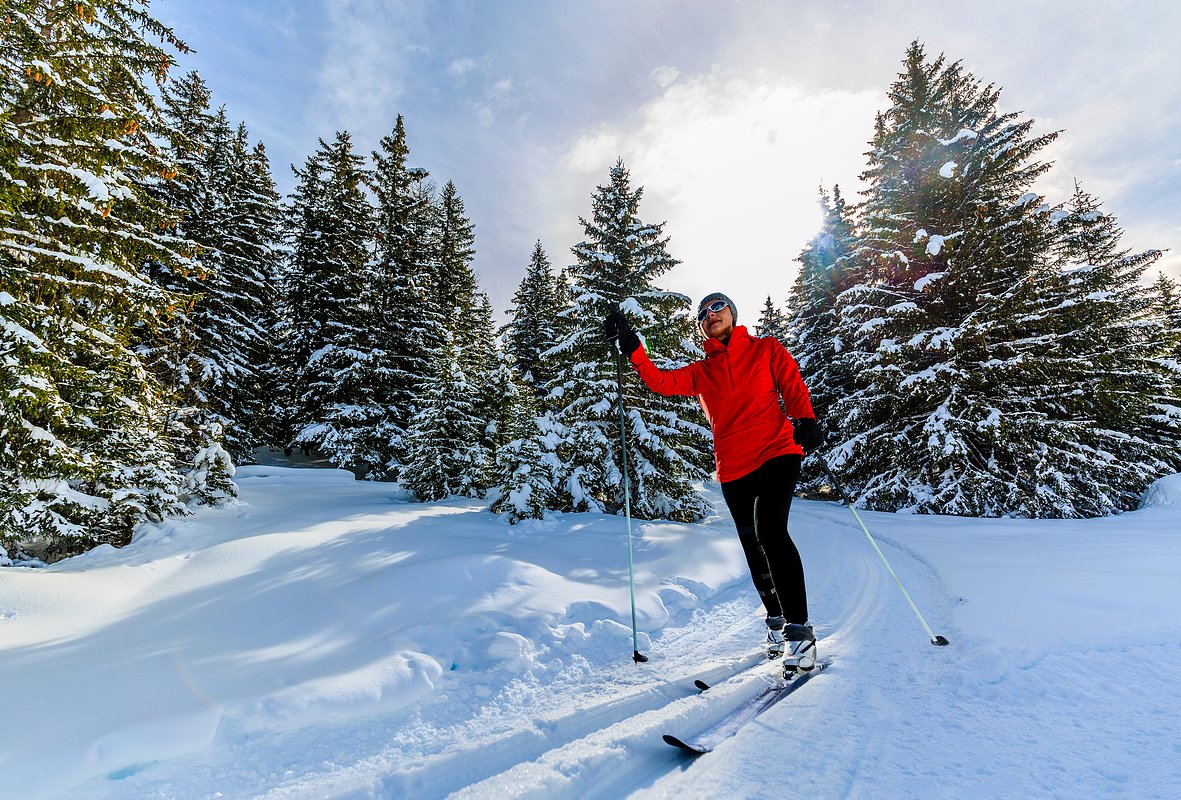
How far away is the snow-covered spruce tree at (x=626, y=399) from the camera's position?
9523mm

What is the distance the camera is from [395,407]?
17.8 metres

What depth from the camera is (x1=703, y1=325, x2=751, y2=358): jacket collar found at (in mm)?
3396

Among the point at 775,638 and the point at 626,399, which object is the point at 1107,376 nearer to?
the point at 626,399

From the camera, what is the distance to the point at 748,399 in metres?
3.21

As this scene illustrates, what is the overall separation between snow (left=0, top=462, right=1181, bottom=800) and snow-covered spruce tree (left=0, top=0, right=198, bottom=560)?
39.3 inches

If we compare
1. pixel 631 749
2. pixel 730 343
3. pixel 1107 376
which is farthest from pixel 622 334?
pixel 1107 376

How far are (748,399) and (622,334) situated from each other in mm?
1205

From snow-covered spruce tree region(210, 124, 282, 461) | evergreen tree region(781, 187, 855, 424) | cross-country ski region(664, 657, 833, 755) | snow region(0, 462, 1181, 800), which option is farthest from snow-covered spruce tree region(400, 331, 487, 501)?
evergreen tree region(781, 187, 855, 424)

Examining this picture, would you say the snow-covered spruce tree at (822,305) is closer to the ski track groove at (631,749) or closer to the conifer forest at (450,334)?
the conifer forest at (450,334)

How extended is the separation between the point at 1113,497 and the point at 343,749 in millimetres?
14029

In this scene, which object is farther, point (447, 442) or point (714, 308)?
point (447, 442)

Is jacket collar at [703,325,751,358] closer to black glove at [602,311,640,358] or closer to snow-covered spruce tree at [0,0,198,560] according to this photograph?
black glove at [602,311,640,358]

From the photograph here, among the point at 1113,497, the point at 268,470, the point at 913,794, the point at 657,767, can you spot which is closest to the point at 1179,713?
the point at 913,794

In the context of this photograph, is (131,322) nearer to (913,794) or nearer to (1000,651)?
(913,794)
